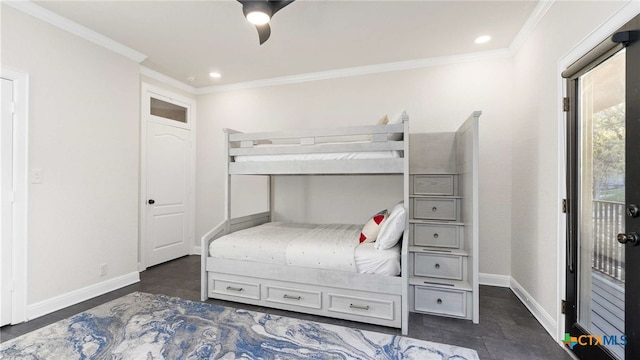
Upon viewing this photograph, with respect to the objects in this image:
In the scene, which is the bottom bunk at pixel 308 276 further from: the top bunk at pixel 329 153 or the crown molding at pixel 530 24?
the crown molding at pixel 530 24

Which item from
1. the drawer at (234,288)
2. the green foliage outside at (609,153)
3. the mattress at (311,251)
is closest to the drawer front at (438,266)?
the mattress at (311,251)

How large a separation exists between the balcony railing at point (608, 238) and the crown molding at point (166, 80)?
476cm

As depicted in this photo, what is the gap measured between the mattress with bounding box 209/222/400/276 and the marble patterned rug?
48 centimetres

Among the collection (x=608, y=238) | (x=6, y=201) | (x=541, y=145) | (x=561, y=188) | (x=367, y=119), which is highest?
(x=367, y=119)

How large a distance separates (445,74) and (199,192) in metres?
3.93

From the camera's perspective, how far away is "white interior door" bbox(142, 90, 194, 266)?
3846mm

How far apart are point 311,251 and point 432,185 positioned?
62.9 inches

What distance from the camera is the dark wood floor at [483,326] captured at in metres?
2.00

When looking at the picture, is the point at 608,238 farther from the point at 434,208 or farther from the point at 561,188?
the point at 434,208

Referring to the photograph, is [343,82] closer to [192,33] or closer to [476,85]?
[476,85]

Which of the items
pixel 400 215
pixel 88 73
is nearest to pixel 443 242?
pixel 400 215

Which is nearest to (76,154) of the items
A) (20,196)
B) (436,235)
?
(20,196)

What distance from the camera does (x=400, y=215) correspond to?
7.73 feet

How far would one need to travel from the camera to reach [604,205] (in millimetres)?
1689
